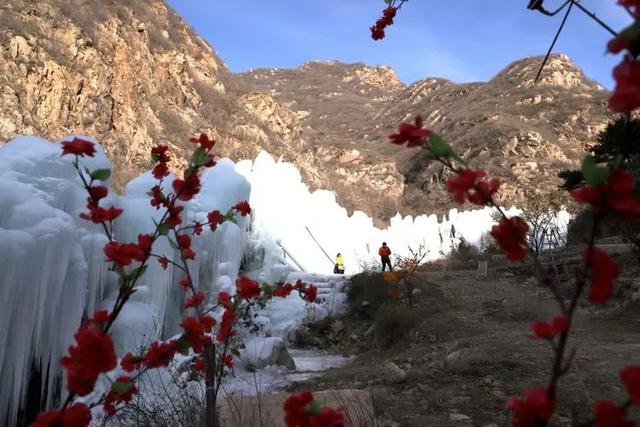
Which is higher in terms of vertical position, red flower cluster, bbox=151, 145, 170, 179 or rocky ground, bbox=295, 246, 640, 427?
red flower cluster, bbox=151, 145, 170, 179

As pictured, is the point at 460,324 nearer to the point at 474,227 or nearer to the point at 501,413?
the point at 501,413

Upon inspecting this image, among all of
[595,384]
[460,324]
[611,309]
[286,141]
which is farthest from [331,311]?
[286,141]

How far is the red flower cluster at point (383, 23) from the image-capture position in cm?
185

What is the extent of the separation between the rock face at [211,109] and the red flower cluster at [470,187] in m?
16.0

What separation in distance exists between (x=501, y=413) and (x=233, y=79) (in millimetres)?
27242

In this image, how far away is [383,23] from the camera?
6.15 feet

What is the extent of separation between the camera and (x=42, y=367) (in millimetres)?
3908

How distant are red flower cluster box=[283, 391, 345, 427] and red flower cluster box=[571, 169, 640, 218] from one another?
554 millimetres

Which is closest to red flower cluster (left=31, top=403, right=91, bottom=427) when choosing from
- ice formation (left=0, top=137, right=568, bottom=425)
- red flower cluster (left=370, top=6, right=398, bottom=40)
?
red flower cluster (left=370, top=6, right=398, bottom=40)

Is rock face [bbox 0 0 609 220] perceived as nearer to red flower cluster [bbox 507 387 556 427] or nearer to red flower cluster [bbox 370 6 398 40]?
red flower cluster [bbox 370 6 398 40]

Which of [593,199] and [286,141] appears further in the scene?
[286,141]

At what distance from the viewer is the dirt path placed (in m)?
3.51

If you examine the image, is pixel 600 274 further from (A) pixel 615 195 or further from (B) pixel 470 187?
(B) pixel 470 187

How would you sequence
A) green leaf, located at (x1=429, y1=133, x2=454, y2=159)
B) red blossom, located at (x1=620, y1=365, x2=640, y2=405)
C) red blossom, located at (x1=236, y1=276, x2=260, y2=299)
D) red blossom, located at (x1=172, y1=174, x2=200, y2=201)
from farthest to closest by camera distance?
red blossom, located at (x1=236, y1=276, x2=260, y2=299) < red blossom, located at (x1=172, y1=174, x2=200, y2=201) < green leaf, located at (x1=429, y1=133, x2=454, y2=159) < red blossom, located at (x1=620, y1=365, x2=640, y2=405)
